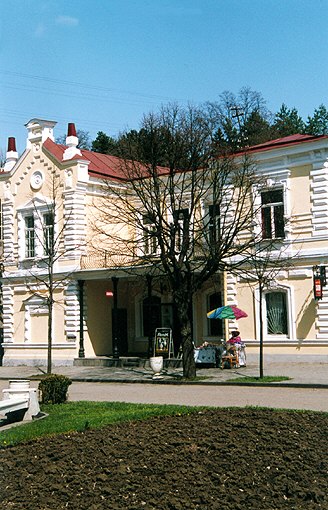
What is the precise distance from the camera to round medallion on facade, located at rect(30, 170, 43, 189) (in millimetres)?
37438

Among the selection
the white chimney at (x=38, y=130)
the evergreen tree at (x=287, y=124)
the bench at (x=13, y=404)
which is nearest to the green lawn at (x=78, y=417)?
the bench at (x=13, y=404)

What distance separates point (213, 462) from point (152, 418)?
3.66 m

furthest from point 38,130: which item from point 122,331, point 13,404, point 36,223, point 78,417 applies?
point 78,417

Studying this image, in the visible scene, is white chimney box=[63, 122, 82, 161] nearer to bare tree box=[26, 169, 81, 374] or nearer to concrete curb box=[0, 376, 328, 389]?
bare tree box=[26, 169, 81, 374]

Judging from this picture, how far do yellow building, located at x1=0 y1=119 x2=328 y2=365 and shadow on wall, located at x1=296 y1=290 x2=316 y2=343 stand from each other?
0.04 m

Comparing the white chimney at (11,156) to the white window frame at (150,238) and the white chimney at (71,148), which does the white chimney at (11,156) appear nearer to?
the white chimney at (71,148)

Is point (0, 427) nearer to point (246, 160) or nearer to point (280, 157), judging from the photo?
point (246, 160)

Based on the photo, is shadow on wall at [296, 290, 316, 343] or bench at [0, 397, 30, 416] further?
shadow on wall at [296, 290, 316, 343]

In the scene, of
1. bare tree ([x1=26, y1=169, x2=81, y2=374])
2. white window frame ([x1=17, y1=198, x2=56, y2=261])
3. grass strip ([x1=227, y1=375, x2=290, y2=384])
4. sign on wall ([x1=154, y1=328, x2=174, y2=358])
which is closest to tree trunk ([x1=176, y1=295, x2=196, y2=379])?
grass strip ([x1=227, y1=375, x2=290, y2=384])

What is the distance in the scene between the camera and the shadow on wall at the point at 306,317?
2919 cm

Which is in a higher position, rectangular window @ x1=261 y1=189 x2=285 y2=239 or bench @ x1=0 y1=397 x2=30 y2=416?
rectangular window @ x1=261 y1=189 x2=285 y2=239

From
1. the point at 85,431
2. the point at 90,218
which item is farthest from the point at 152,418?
the point at 90,218

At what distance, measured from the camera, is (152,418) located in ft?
40.1

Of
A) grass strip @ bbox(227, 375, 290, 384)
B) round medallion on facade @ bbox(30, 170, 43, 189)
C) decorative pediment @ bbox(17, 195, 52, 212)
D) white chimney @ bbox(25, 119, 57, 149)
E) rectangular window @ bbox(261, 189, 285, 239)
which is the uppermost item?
white chimney @ bbox(25, 119, 57, 149)
